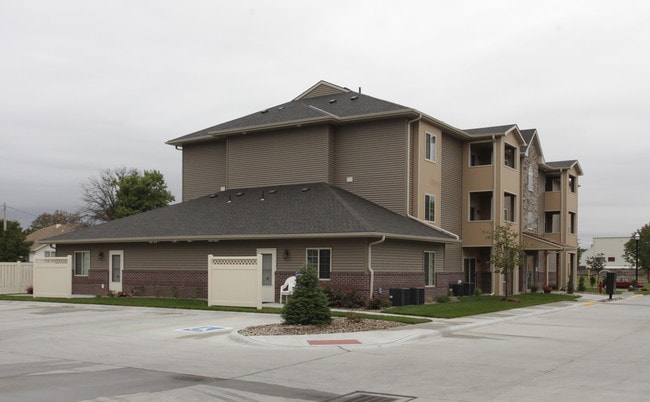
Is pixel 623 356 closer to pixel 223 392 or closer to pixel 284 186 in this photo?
pixel 223 392

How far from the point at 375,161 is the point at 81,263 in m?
16.6

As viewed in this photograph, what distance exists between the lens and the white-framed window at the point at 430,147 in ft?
107

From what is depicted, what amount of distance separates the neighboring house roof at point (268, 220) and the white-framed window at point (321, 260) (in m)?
1.14

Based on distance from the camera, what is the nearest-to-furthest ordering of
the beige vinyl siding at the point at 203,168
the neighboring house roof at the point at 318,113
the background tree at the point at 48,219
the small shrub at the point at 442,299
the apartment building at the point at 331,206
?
the apartment building at the point at 331,206 < the small shrub at the point at 442,299 < the neighboring house roof at the point at 318,113 < the beige vinyl siding at the point at 203,168 < the background tree at the point at 48,219

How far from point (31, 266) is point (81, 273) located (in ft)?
16.4

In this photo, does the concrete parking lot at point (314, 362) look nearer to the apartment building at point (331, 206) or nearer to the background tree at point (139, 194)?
the apartment building at point (331, 206)

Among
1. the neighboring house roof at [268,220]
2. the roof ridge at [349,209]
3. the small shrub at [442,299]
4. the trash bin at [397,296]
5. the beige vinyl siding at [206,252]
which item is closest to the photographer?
the roof ridge at [349,209]

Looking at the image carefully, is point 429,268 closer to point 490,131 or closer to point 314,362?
point 490,131

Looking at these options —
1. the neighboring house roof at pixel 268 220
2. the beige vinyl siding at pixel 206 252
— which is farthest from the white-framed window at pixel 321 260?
the neighboring house roof at pixel 268 220

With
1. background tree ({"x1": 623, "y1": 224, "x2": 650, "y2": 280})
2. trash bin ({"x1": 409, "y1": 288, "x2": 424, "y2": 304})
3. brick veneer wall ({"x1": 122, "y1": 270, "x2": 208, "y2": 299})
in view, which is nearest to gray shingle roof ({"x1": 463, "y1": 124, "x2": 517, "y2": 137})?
trash bin ({"x1": 409, "y1": 288, "x2": 424, "y2": 304})

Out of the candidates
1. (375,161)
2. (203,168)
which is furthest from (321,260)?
(203,168)

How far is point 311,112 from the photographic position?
113 feet

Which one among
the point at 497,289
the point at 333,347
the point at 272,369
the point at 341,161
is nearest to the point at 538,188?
the point at 497,289

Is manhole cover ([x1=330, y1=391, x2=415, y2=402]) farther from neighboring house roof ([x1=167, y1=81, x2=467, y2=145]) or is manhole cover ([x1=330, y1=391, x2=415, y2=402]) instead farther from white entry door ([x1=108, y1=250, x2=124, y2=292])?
white entry door ([x1=108, y1=250, x2=124, y2=292])
